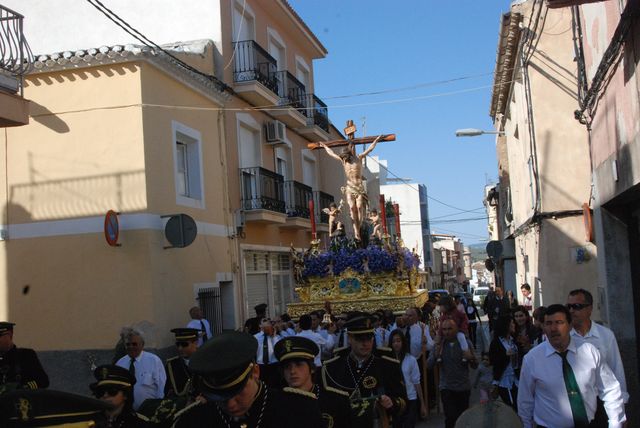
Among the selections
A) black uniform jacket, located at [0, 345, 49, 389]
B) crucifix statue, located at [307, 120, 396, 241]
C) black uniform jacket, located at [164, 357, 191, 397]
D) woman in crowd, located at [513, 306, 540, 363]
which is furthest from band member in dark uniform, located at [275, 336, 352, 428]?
crucifix statue, located at [307, 120, 396, 241]

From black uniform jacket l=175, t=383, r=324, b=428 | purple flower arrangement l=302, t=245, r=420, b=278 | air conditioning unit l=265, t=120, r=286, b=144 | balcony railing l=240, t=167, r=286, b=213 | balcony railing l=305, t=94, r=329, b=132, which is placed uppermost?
balcony railing l=305, t=94, r=329, b=132

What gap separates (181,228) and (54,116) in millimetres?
3163

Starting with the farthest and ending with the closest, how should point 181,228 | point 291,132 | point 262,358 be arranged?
point 291,132, point 181,228, point 262,358

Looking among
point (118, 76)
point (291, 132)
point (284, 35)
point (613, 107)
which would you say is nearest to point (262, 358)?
point (613, 107)

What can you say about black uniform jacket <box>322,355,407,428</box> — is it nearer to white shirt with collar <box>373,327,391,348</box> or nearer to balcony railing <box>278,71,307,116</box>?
white shirt with collar <box>373,327,391,348</box>

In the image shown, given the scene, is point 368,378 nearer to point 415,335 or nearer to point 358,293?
point 415,335

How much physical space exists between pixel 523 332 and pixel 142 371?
4186 mm

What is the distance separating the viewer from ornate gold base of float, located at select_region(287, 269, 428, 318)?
1366 centimetres

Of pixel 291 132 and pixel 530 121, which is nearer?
pixel 530 121

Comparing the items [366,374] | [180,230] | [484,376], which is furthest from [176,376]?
[180,230]

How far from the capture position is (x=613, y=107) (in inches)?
313

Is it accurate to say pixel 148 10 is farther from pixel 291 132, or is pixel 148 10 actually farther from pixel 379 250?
pixel 379 250

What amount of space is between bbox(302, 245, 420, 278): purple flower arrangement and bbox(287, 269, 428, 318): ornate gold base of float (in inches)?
4.4

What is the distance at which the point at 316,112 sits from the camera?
22.5 meters
